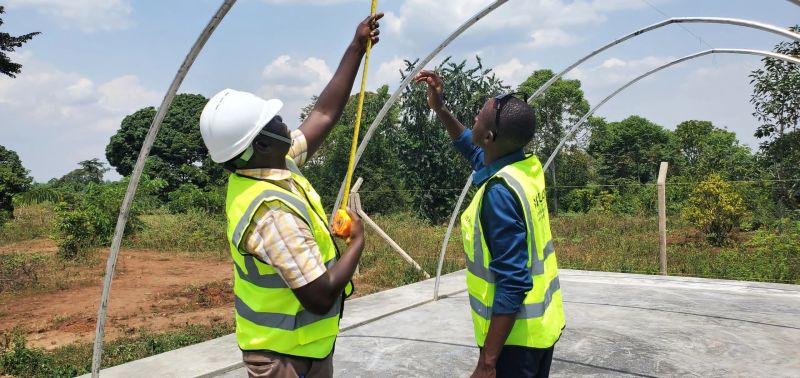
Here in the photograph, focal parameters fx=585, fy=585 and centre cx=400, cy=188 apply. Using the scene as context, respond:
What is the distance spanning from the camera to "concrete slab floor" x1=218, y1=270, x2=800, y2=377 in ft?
13.7

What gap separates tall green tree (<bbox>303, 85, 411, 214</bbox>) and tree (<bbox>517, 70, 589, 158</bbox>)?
27.8 ft

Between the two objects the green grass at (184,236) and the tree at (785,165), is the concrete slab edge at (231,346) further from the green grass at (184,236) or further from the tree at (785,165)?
the tree at (785,165)

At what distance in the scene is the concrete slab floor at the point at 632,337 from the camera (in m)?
4.16

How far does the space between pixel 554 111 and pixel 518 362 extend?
29.3 m

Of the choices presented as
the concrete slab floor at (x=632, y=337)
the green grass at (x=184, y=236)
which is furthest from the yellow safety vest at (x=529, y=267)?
the green grass at (x=184, y=236)

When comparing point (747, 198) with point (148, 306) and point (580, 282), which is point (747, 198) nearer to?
point (580, 282)

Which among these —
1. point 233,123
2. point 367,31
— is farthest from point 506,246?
point 367,31

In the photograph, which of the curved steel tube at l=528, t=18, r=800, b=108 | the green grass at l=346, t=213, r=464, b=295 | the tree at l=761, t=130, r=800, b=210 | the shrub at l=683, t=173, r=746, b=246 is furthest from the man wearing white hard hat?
the tree at l=761, t=130, r=800, b=210

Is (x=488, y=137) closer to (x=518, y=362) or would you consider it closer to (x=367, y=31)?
(x=367, y=31)

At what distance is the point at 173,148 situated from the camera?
3031cm

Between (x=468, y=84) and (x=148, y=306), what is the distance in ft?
42.3

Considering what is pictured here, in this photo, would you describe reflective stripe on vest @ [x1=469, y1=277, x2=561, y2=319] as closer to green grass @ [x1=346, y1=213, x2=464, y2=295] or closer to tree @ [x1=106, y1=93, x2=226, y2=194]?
green grass @ [x1=346, y1=213, x2=464, y2=295]

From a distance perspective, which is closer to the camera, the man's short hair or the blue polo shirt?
the blue polo shirt

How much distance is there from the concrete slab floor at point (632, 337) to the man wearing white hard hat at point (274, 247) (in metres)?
2.37
